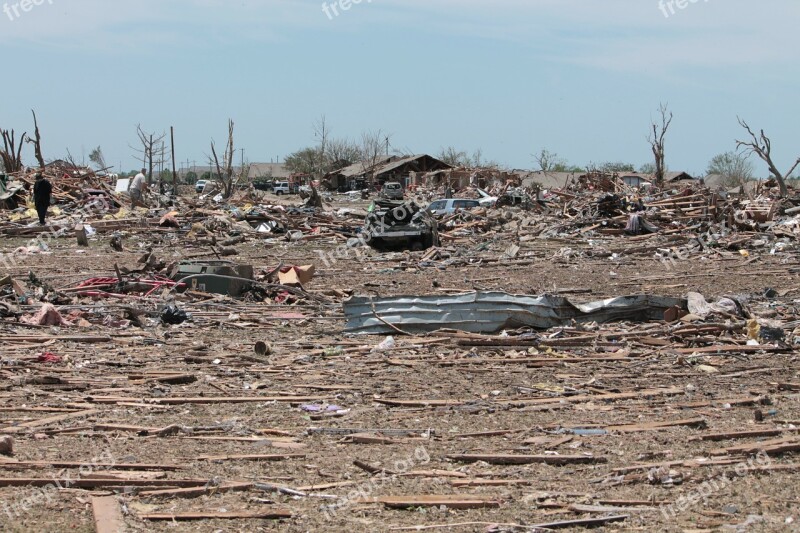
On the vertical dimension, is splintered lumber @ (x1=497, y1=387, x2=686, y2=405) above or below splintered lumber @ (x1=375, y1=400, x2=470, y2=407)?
below

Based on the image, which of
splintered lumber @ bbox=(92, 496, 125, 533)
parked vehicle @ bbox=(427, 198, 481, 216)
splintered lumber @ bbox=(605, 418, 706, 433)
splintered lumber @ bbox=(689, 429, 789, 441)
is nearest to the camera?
splintered lumber @ bbox=(92, 496, 125, 533)

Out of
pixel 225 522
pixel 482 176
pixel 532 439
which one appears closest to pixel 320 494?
pixel 225 522

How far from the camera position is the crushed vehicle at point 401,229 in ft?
83.2

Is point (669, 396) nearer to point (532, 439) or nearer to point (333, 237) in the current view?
point (532, 439)

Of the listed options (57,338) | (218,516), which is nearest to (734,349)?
(218,516)

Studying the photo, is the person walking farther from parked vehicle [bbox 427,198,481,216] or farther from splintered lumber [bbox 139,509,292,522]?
splintered lumber [bbox 139,509,292,522]

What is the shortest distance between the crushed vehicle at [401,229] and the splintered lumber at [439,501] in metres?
19.7

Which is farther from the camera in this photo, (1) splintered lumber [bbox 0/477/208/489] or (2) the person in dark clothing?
(2) the person in dark clothing

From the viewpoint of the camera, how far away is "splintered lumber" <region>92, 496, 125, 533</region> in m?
5.07

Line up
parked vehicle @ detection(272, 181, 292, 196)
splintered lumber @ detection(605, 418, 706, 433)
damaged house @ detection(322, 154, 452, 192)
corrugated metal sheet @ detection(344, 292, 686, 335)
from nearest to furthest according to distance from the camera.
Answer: splintered lumber @ detection(605, 418, 706, 433) < corrugated metal sheet @ detection(344, 292, 686, 335) < parked vehicle @ detection(272, 181, 292, 196) < damaged house @ detection(322, 154, 452, 192)

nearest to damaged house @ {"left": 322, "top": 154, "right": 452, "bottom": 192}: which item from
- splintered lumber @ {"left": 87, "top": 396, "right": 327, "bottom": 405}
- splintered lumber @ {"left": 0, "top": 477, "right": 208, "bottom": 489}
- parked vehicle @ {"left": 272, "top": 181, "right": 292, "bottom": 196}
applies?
parked vehicle @ {"left": 272, "top": 181, "right": 292, "bottom": 196}

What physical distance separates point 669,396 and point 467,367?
83.8 inches

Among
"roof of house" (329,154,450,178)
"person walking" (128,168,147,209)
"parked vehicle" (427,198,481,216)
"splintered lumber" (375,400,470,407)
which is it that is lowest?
"splintered lumber" (375,400,470,407)

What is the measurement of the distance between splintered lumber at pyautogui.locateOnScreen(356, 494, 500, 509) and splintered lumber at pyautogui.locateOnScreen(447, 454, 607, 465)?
29.4 inches
